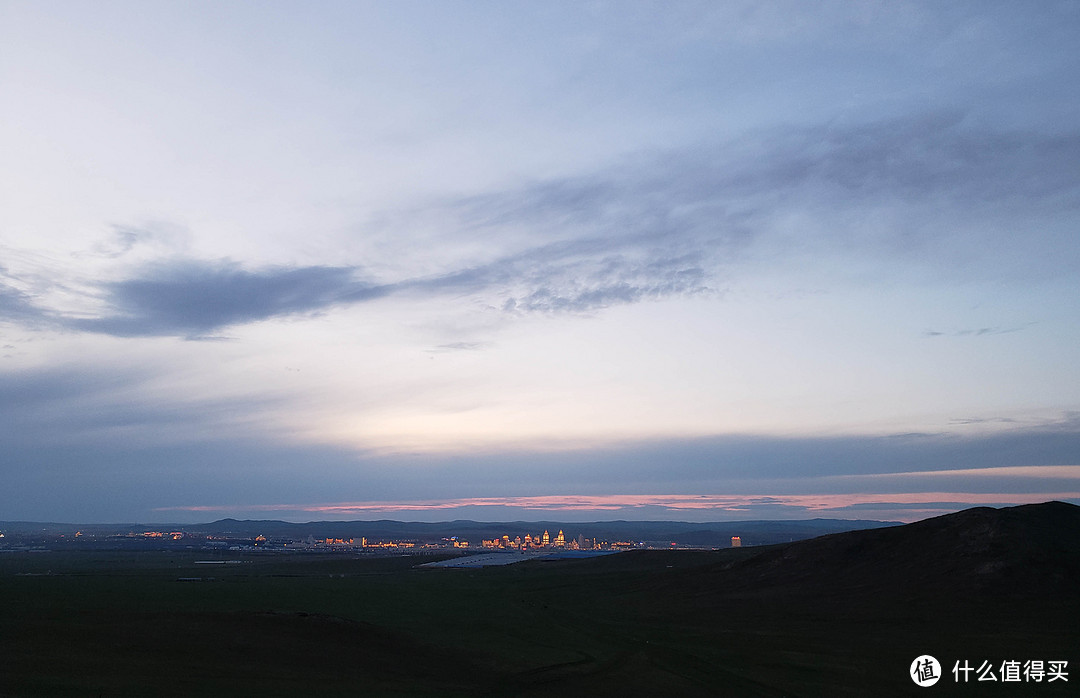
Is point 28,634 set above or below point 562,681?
above

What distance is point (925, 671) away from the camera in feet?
127

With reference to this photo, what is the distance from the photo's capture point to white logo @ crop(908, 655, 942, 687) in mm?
37344

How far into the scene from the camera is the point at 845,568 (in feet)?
237

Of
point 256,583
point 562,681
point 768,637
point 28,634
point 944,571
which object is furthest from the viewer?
point 256,583

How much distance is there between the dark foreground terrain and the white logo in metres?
0.47

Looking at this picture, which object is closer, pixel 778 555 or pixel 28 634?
pixel 28 634

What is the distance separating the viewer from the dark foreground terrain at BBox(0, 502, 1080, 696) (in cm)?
3581

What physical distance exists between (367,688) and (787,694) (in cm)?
1824

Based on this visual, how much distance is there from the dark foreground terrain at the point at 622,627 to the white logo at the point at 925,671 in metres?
0.47

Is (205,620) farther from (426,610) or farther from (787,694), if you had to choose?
(787,694)

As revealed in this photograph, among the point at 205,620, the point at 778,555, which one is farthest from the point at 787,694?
the point at 778,555

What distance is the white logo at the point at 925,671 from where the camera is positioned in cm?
3734

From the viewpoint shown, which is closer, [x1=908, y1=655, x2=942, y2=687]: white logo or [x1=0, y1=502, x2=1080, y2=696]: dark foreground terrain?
[x1=0, y1=502, x2=1080, y2=696]: dark foreground terrain

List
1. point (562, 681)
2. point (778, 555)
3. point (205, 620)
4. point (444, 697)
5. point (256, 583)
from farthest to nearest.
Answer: point (256, 583)
point (778, 555)
point (205, 620)
point (562, 681)
point (444, 697)
